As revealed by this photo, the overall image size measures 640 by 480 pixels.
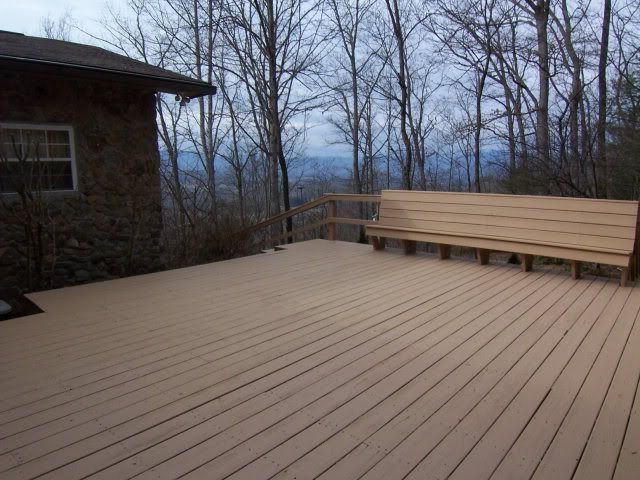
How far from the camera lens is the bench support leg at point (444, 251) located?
228 inches

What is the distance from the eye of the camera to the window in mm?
4918

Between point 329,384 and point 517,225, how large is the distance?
3.47 metres

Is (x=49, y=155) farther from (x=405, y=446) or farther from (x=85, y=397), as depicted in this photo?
(x=405, y=446)

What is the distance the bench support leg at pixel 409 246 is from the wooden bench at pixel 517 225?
0.04ft

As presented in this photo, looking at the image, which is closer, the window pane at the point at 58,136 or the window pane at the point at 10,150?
the window pane at the point at 10,150

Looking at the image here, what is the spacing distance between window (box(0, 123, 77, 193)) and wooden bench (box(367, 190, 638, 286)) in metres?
3.95

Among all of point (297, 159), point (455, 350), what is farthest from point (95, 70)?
point (297, 159)

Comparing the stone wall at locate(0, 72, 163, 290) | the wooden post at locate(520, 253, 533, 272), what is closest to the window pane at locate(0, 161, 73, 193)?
the stone wall at locate(0, 72, 163, 290)

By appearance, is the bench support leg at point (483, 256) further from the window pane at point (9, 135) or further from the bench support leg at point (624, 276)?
the window pane at point (9, 135)

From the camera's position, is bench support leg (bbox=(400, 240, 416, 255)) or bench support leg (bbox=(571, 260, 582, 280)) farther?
bench support leg (bbox=(400, 240, 416, 255))

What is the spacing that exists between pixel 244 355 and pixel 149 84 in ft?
13.4

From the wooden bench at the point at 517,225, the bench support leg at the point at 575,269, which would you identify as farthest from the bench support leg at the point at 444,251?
the bench support leg at the point at 575,269

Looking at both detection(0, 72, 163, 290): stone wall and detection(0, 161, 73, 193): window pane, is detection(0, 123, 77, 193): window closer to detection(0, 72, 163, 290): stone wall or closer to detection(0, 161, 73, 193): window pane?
detection(0, 161, 73, 193): window pane

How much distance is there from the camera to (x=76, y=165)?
5.64 metres
